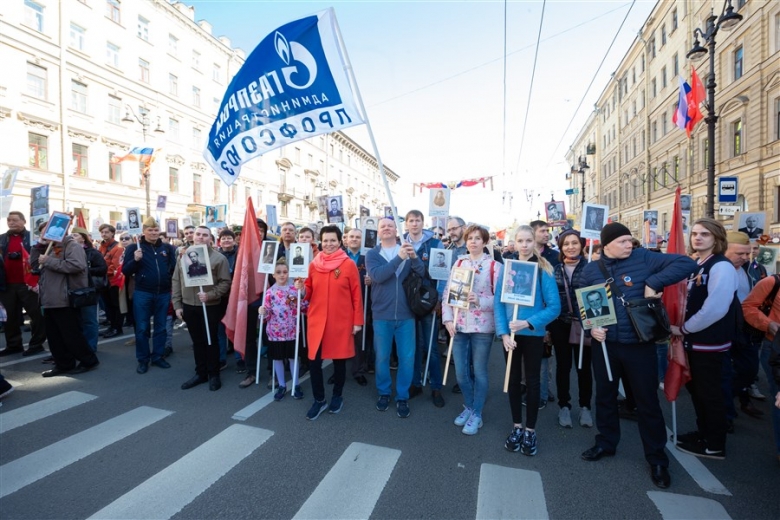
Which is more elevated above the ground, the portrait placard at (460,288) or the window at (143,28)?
the window at (143,28)

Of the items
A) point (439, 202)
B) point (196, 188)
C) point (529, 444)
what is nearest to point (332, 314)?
point (529, 444)

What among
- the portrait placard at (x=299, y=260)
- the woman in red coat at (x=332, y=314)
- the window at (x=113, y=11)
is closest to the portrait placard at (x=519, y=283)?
the woman in red coat at (x=332, y=314)

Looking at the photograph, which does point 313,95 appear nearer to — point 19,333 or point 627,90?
point 19,333

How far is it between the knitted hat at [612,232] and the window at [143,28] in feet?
116

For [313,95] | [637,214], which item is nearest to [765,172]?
[637,214]

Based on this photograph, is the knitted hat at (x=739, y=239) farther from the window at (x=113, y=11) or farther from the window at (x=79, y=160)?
the window at (x=113, y=11)

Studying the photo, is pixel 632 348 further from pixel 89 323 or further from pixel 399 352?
pixel 89 323

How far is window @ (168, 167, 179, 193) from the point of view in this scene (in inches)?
1209

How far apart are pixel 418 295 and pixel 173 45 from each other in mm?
36618

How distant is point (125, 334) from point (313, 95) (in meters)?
6.91

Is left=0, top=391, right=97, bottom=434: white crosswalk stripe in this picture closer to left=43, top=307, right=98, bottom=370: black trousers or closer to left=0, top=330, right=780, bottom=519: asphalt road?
left=0, top=330, right=780, bottom=519: asphalt road

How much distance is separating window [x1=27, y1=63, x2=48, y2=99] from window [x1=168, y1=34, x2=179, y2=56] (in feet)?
34.7

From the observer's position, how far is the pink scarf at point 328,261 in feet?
15.4

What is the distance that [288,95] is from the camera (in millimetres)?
4723
